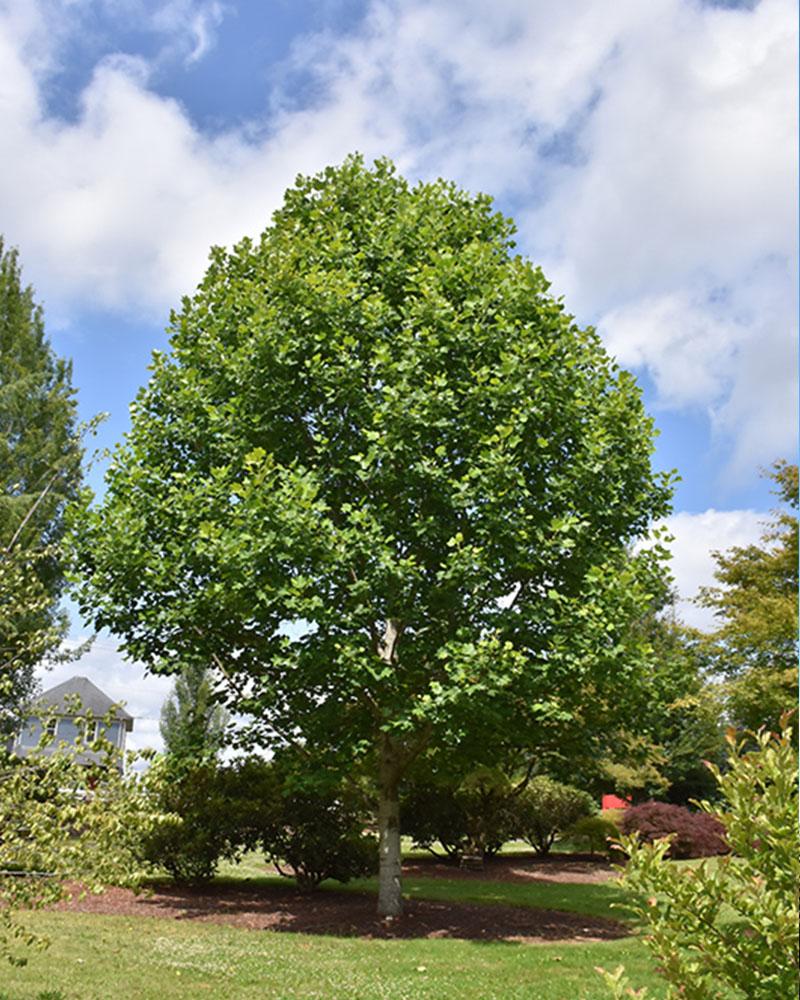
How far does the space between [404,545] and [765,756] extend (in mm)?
10148

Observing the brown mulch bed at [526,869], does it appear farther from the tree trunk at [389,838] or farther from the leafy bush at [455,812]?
the tree trunk at [389,838]

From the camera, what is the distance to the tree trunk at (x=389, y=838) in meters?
14.5

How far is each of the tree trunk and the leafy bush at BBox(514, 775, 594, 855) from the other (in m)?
13.5

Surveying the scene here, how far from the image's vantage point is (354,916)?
47.9 ft

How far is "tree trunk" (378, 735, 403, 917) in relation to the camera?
47.6ft

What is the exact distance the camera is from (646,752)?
15.6m

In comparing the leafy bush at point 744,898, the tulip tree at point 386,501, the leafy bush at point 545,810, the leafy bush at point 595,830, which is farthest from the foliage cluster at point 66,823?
the leafy bush at point 595,830

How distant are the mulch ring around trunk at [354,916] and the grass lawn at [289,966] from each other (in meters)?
0.86

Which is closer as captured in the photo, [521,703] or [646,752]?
[521,703]

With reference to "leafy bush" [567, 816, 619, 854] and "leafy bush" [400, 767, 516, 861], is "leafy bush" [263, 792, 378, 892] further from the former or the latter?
"leafy bush" [567, 816, 619, 854]

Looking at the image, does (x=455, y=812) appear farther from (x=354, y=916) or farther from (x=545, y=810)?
(x=354, y=916)

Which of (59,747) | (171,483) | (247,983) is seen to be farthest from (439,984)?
(171,483)

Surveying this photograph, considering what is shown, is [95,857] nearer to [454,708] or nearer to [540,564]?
[454,708]

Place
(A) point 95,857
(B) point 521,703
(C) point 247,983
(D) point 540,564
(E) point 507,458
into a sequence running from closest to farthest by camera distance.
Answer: (A) point 95,857, (C) point 247,983, (E) point 507,458, (D) point 540,564, (B) point 521,703
